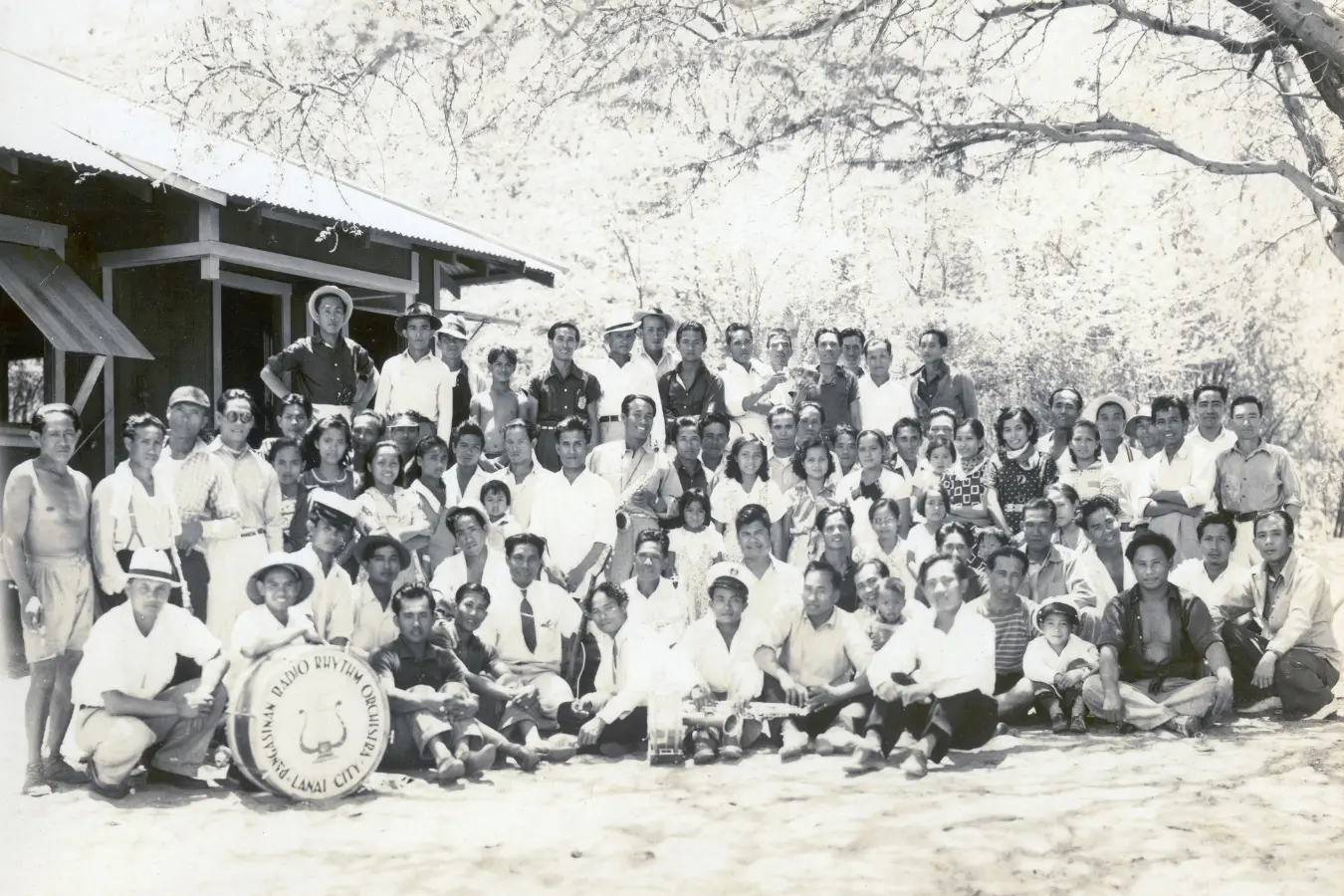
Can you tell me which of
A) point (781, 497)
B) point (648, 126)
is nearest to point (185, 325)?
point (648, 126)

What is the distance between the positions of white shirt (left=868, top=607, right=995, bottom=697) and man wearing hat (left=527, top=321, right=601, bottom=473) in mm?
2010

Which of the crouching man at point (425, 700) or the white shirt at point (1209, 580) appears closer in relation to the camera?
the crouching man at point (425, 700)

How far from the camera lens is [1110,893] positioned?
368cm

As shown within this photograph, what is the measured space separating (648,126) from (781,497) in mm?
3533

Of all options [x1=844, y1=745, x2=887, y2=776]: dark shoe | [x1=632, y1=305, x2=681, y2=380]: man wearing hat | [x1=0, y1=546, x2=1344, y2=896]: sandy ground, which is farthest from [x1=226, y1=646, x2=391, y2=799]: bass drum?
[x1=632, y1=305, x2=681, y2=380]: man wearing hat

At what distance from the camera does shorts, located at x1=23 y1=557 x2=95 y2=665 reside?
4.27 metres

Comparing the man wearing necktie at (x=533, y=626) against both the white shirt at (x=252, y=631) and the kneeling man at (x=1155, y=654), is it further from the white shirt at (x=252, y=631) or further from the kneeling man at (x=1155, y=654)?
the kneeling man at (x=1155, y=654)

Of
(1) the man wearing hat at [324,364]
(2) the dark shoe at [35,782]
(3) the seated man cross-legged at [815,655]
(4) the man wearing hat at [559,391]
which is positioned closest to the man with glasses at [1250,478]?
(3) the seated man cross-legged at [815,655]

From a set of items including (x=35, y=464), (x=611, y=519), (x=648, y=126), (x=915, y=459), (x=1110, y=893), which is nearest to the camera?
(x=1110, y=893)

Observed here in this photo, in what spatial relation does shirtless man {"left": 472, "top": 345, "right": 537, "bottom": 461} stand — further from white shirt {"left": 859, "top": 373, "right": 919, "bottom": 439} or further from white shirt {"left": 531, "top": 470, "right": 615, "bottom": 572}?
white shirt {"left": 859, "top": 373, "right": 919, "bottom": 439}

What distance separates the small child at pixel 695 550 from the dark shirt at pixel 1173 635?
1.78 m

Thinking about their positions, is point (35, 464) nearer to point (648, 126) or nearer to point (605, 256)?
point (648, 126)

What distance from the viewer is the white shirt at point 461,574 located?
4.96 m

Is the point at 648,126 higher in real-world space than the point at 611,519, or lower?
higher
